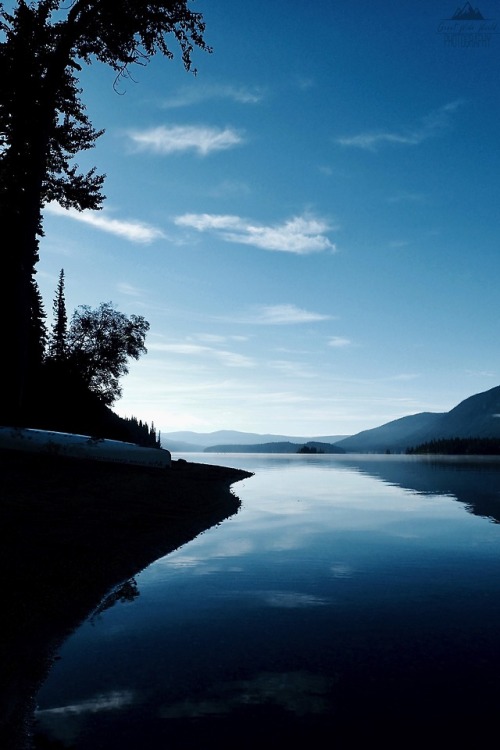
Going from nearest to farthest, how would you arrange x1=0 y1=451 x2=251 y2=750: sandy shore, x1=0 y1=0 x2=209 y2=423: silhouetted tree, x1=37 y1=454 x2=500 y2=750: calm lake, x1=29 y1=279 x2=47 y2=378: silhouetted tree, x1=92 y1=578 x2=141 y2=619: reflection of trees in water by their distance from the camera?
x1=37 y1=454 x2=500 y2=750: calm lake < x1=0 y1=451 x2=251 y2=750: sandy shore < x1=92 y1=578 x2=141 y2=619: reflection of trees in water < x1=0 y1=0 x2=209 y2=423: silhouetted tree < x1=29 y1=279 x2=47 y2=378: silhouetted tree

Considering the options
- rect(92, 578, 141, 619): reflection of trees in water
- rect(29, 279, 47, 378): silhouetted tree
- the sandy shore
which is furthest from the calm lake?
rect(29, 279, 47, 378): silhouetted tree

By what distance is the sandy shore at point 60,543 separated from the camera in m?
7.77

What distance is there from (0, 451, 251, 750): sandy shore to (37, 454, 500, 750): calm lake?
1.42 ft

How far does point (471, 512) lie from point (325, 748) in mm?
26041

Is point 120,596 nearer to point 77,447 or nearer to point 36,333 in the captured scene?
point 77,447

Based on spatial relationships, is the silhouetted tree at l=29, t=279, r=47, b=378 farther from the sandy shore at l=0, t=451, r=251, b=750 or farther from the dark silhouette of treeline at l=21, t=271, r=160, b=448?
the sandy shore at l=0, t=451, r=251, b=750

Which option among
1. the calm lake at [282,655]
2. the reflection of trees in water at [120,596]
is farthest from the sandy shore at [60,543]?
the calm lake at [282,655]

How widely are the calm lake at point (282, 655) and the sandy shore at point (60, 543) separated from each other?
43 centimetres

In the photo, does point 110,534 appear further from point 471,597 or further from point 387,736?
point 387,736

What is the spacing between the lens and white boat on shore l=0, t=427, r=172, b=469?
93.6 feet

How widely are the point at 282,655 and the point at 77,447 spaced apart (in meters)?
27.0

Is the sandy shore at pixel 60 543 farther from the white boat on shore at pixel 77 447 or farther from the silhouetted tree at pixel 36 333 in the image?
the silhouetted tree at pixel 36 333

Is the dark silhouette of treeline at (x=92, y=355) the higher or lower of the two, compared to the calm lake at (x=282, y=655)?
higher

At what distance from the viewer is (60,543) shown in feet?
45.4
